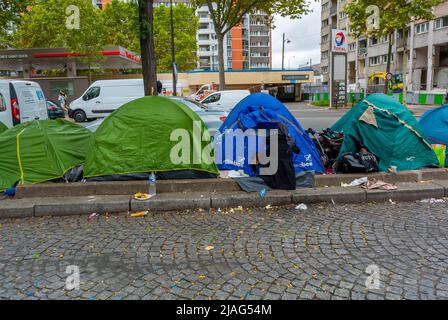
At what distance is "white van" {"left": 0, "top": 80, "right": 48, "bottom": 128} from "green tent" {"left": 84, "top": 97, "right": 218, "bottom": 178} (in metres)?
5.42

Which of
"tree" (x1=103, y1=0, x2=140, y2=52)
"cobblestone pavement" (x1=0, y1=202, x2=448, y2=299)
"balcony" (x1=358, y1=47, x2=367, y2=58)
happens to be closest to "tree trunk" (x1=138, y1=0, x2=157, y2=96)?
"cobblestone pavement" (x1=0, y1=202, x2=448, y2=299)

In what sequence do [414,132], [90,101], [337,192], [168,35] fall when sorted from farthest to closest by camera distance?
[168,35], [90,101], [414,132], [337,192]

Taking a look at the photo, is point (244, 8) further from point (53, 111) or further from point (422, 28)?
point (422, 28)

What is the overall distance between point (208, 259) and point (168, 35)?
4571cm

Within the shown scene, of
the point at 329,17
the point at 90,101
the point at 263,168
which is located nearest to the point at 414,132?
the point at 263,168

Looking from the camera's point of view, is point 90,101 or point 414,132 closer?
point 414,132

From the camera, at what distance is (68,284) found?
11.4ft

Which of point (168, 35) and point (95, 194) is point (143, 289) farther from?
point (168, 35)

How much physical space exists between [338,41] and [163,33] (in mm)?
25838

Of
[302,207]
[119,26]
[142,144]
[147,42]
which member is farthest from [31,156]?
[119,26]

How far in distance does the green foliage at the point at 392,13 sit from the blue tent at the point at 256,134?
21272 mm

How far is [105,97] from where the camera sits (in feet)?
67.9

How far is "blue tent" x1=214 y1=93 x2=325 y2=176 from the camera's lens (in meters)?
6.42

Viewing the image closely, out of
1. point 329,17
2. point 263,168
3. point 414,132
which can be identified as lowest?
point 263,168
